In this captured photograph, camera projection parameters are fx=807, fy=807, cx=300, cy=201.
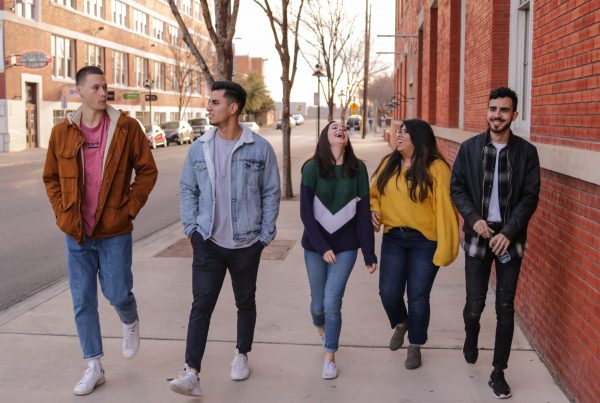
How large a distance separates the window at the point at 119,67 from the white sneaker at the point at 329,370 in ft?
163

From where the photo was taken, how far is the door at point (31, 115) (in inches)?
1527

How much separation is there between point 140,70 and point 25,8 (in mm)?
20368

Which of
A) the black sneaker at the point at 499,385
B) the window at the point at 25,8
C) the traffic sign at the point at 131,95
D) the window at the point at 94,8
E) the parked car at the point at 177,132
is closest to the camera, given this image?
the black sneaker at the point at 499,385

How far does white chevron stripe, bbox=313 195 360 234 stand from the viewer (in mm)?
5266

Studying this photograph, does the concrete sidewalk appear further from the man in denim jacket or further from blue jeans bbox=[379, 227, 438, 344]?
the man in denim jacket

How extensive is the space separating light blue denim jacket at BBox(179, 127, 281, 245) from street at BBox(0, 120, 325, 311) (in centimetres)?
343

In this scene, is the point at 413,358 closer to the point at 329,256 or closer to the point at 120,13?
the point at 329,256

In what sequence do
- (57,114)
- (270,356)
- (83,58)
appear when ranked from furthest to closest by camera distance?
(83,58) → (57,114) → (270,356)

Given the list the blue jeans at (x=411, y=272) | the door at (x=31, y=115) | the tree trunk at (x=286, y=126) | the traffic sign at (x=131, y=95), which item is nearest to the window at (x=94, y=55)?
the traffic sign at (x=131, y=95)

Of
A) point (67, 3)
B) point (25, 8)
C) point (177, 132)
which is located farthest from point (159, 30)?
point (25, 8)

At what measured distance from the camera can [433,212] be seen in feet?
17.6

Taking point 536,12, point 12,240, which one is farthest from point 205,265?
point 12,240

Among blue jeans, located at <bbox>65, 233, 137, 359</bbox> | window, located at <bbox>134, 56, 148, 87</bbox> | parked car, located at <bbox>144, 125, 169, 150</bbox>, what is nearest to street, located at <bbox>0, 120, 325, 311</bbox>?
blue jeans, located at <bbox>65, 233, 137, 359</bbox>

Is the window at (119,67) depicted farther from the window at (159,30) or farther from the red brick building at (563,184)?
the red brick building at (563,184)
